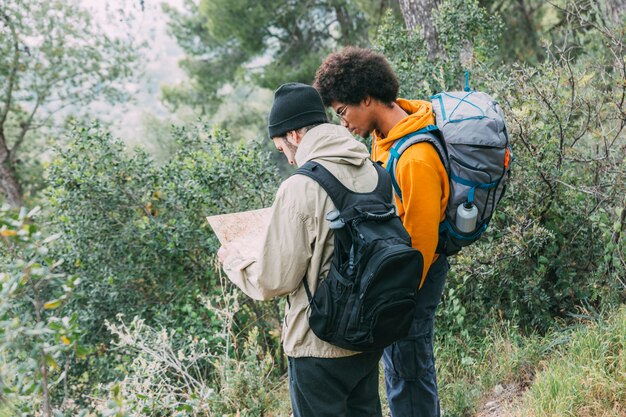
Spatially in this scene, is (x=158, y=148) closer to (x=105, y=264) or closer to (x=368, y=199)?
(x=105, y=264)

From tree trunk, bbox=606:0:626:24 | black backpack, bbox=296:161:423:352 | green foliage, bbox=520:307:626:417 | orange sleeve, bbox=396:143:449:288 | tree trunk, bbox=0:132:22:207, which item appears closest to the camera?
black backpack, bbox=296:161:423:352

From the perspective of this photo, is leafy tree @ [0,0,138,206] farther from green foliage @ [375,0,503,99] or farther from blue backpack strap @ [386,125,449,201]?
blue backpack strap @ [386,125,449,201]

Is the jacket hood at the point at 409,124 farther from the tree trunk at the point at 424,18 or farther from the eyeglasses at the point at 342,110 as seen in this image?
the tree trunk at the point at 424,18

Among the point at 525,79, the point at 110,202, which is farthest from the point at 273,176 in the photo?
the point at 525,79

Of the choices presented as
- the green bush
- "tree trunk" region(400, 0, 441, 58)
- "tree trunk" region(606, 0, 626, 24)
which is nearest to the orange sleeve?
the green bush

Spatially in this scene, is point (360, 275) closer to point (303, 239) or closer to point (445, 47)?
point (303, 239)

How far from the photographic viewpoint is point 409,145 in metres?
2.61

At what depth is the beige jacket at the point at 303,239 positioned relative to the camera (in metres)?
2.20

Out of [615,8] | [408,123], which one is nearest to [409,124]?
[408,123]

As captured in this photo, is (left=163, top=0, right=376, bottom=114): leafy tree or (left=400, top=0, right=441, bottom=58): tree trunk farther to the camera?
(left=163, top=0, right=376, bottom=114): leafy tree

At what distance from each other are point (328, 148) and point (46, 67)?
38.0 ft

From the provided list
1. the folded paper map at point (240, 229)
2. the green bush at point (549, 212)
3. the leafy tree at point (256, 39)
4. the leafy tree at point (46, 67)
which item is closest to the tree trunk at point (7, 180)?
the leafy tree at point (46, 67)

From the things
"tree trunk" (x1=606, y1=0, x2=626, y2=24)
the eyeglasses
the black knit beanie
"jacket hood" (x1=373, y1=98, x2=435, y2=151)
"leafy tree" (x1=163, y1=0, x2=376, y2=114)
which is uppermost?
"leafy tree" (x1=163, y1=0, x2=376, y2=114)

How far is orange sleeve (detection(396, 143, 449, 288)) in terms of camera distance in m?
2.54
